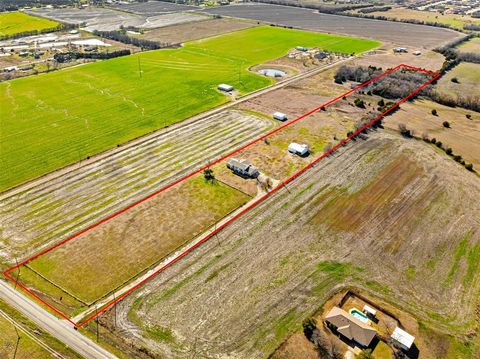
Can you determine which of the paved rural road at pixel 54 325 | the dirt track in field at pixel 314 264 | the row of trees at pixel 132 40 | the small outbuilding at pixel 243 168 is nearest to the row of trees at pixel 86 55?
the row of trees at pixel 132 40

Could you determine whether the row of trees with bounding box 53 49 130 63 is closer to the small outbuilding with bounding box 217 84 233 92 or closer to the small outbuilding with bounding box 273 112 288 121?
the small outbuilding with bounding box 217 84 233 92

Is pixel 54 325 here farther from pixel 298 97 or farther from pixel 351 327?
pixel 298 97

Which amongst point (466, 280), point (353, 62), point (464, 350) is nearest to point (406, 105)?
point (353, 62)

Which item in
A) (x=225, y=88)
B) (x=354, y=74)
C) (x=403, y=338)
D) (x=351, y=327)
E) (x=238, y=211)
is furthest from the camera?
(x=354, y=74)

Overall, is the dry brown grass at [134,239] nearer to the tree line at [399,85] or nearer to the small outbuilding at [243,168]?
the small outbuilding at [243,168]

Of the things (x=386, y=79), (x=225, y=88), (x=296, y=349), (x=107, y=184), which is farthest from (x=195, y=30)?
(x=296, y=349)

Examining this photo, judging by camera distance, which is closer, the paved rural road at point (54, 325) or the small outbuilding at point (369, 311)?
the paved rural road at point (54, 325)

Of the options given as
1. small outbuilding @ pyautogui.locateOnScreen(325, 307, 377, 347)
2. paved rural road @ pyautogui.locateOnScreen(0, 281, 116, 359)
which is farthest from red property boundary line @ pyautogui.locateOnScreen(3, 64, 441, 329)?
small outbuilding @ pyautogui.locateOnScreen(325, 307, 377, 347)
